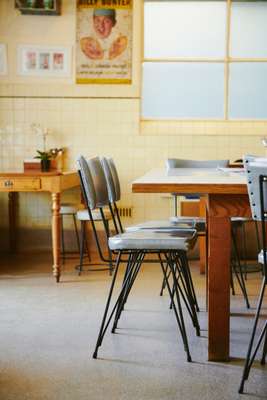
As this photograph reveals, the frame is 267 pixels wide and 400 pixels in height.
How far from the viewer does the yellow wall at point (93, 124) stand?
248 inches

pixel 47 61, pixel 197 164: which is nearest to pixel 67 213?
pixel 197 164

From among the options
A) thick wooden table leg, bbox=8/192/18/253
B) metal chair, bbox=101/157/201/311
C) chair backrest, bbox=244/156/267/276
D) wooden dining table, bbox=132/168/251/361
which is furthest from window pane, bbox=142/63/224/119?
chair backrest, bbox=244/156/267/276

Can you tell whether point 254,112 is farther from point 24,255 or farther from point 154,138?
point 24,255

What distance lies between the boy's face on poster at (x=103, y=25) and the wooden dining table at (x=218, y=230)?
3.82m

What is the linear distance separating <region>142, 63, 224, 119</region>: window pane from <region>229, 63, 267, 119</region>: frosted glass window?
144 mm

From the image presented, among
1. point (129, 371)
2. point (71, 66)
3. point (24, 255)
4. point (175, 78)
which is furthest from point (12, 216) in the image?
point (129, 371)

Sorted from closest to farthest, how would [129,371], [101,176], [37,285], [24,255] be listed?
[129,371] < [101,176] < [37,285] < [24,255]

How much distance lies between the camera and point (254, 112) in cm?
639

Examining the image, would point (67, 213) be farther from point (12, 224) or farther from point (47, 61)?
point (47, 61)

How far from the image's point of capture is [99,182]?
366 centimetres

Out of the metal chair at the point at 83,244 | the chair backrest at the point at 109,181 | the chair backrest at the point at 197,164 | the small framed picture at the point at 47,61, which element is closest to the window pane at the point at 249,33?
the small framed picture at the point at 47,61

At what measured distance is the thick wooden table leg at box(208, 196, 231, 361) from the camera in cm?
286

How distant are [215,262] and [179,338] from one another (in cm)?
64

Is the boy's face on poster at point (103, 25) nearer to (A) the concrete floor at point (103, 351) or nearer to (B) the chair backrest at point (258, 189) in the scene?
(A) the concrete floor at point (103, 351)
